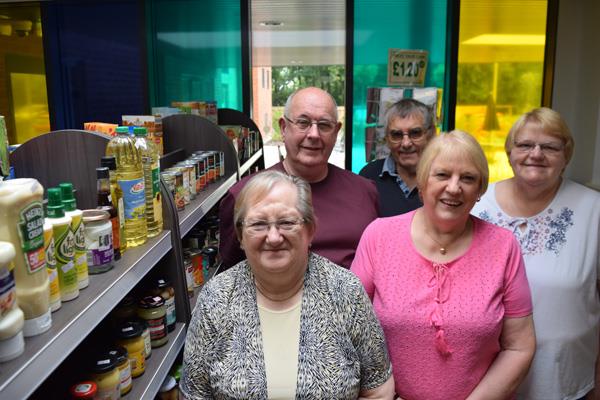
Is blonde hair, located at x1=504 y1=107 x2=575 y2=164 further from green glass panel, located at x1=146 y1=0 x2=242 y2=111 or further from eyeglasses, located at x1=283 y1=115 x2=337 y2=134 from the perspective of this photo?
green glass panel, located at x1=146 y1=0 x2=242 y2=111

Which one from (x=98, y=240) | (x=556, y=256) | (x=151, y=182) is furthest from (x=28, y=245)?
(x=556, y=256)

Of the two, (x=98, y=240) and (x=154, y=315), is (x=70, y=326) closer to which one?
(x=98, y=240)

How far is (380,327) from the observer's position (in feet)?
5.29

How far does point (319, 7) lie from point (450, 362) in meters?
4.79

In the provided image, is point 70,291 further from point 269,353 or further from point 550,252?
point 550,252

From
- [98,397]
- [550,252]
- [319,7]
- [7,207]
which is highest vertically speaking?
[319,7]

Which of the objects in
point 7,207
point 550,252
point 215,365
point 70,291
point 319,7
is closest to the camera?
point 7,207

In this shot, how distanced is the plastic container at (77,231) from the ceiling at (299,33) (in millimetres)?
4711

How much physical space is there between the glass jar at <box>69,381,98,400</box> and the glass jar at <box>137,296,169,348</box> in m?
0.48

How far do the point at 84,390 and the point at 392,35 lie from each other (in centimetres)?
476

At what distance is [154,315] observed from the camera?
1971 mm

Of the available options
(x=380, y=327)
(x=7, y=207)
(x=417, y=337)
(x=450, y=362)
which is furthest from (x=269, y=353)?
(x=7, y=207)

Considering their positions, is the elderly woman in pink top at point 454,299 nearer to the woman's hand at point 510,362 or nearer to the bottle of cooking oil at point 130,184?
the woman's hand at point 510,362

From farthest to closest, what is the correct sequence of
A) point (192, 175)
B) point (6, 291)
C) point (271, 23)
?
point (271, 23) → point (192, 175) → point (6, 291)
